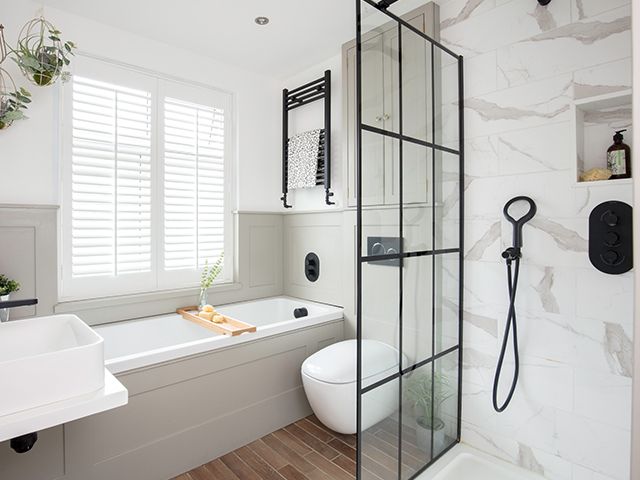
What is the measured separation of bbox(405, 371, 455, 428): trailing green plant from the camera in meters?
1.74

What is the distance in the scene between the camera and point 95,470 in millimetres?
1726

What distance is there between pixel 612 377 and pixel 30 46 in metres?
3.55

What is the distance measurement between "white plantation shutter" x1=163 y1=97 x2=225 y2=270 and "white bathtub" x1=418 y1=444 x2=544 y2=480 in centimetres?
224

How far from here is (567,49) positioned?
65.2 inches

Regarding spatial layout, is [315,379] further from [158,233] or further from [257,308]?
[158,233]

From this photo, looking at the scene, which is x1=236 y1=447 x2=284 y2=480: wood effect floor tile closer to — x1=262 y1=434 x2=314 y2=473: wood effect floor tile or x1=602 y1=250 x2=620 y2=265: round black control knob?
x1=262 y1=434 x2=314 y2=473: wood effect floor tile

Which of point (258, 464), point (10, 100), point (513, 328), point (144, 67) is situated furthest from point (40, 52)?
point (513, 328)

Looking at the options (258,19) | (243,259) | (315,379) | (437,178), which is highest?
(258,19)

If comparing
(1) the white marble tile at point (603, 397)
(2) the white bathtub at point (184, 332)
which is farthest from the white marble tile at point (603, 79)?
(2) the white bathtub at point (184, 332)

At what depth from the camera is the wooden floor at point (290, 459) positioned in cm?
194

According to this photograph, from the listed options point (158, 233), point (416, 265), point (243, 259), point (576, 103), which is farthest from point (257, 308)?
point (576, 103)

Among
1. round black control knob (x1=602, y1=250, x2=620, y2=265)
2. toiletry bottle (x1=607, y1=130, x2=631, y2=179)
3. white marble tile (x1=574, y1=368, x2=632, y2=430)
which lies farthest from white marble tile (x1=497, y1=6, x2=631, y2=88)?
white marble tile (x1=574, y1=368, x2=632, y2=430)

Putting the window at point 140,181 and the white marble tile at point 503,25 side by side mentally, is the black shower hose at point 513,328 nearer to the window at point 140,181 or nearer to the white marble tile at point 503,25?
the white marble tile at point 503,25

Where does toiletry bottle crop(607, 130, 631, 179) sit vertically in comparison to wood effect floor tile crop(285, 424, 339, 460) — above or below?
Result: above
